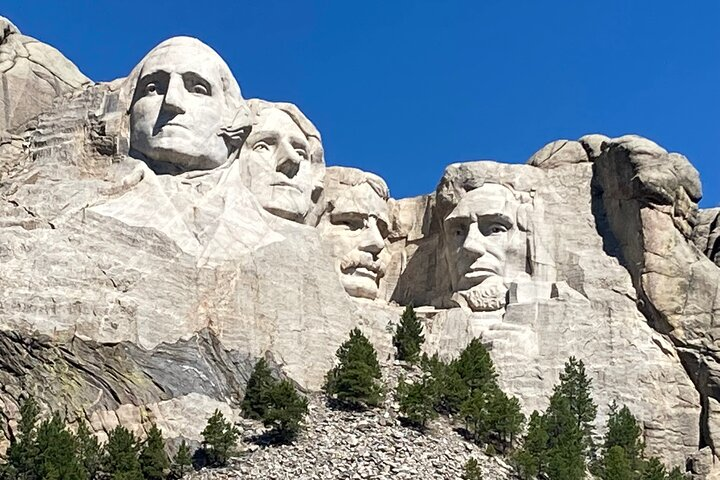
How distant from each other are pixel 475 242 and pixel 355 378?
16.4 feet

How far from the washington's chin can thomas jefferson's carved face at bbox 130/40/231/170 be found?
10.9 feet

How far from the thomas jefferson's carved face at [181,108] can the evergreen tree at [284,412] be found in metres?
4.66

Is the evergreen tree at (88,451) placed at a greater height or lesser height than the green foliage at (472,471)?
lesser

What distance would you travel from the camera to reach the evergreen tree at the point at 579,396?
116ft

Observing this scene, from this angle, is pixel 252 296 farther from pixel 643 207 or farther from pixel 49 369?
pixel 643 207

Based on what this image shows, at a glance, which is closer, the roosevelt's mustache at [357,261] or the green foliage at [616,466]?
the green foliage at [616,466]

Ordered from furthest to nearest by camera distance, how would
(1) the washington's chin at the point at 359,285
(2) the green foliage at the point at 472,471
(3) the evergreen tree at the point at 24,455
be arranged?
(1) the washington's chin at the point at 359,285, (2) the green foliage at the point at 472,471, (3) the evergreen tree at the point at 24,455

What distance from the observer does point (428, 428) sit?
3350cm

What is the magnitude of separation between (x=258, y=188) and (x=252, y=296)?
2638mm

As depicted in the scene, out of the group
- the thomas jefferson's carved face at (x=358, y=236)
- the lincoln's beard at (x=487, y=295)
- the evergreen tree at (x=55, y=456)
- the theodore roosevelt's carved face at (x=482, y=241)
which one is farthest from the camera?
the thomas jefferson's carved face at (x=358, y=236)

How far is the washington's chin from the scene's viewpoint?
125 ft

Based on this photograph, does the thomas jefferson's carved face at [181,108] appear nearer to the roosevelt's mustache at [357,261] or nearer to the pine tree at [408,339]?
the roosevelt's mustache at [357,261]

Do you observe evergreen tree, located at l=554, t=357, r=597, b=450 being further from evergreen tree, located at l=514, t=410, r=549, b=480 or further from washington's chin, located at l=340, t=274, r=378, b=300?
washington's chin, located at l=340, t=274, r=378, b=300

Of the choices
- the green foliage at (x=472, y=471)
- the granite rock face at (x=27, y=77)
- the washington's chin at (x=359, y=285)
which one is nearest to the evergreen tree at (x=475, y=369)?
the green foliage at (x=472, y=471)
